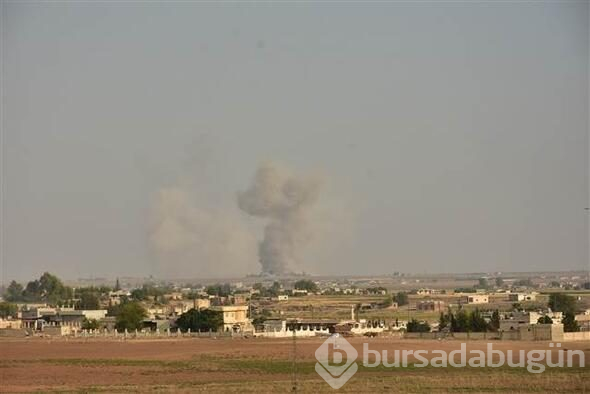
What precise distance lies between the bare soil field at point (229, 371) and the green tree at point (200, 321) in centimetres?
1085

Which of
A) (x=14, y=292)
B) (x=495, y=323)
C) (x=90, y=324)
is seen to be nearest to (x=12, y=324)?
(x=90, y=324)

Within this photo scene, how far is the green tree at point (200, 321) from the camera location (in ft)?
220

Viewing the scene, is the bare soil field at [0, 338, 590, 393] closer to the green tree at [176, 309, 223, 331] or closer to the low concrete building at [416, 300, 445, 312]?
the green tree at [176, 309, 223, 331]

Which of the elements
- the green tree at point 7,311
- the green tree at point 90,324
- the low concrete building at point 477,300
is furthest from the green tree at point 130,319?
the low concrete building at point 477,300

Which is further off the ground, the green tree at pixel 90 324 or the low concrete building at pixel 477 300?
the low concrete building at pixel 477 300

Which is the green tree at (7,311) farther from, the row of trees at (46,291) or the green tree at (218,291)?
the green tree at (218,291)

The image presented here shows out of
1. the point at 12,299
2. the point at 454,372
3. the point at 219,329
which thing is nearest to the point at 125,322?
the point at 219,329

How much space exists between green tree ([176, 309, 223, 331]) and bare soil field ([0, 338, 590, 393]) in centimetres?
1085

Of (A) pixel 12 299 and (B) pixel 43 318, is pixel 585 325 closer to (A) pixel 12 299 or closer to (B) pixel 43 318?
(B) pixel 43 318

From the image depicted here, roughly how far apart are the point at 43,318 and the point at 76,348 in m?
27.2

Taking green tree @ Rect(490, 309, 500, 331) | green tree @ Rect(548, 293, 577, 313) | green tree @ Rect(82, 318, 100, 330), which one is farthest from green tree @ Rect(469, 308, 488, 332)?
green tree @ Rect(548, 293, 577, 313)

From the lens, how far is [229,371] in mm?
39875

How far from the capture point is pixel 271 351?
49.2 metres

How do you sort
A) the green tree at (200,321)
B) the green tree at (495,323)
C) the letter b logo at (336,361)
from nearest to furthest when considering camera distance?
the letter b logo at (336,361) < the green tree at (495,323) < the green tree at (200,321)
